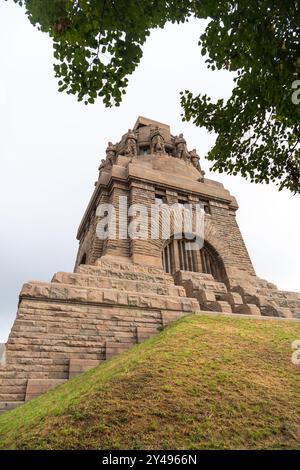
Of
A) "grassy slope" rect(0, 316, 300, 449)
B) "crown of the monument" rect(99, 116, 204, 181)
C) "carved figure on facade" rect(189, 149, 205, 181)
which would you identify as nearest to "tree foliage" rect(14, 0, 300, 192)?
"grassy slope" rect(0, 316, 300, 449)

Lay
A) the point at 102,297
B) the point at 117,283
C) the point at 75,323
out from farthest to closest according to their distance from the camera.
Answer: the point at 117,283 < the point at 102,297 < the point at 75,323

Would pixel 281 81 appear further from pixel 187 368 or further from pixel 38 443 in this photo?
pixel 38 443

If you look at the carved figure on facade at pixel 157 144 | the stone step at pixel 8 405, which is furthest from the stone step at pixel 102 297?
the carved figure on facade at pixel 157 144

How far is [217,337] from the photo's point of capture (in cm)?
622

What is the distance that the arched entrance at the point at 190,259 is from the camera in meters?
13.3

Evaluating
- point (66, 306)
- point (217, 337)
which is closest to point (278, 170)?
point (217, 337)

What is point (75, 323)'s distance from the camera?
7.56m

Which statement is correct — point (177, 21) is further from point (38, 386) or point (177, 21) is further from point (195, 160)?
point (195, 160)

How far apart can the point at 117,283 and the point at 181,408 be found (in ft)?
19.2

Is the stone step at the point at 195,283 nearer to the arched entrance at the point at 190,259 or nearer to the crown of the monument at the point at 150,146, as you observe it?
the arched entrance at the point at 190,259

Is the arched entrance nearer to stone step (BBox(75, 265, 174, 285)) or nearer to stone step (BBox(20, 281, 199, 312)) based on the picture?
stone step (BBox(75, 265, 174, 285))

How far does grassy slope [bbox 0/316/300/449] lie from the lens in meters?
3.08

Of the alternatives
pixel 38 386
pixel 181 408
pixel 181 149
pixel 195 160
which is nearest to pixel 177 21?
pixel 181 408

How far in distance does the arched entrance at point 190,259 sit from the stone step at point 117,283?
313cm
